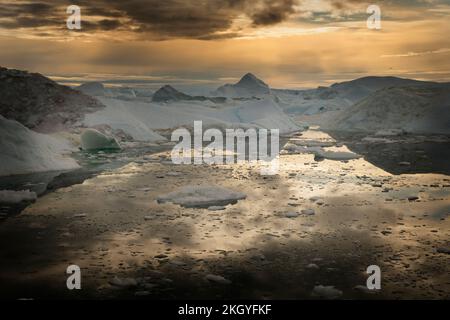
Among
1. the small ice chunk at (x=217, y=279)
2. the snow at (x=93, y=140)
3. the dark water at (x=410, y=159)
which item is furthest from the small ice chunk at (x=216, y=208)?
the snow at (x=93, y=140)

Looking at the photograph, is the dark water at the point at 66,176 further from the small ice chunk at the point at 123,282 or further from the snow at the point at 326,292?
the snow at the point at 326,292

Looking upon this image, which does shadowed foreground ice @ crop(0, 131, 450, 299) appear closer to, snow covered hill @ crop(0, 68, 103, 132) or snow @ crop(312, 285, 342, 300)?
snow @ crop(312, 285, 342, 300)

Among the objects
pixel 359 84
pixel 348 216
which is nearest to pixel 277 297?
pixel 348 216

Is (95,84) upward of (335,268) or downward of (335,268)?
upward
